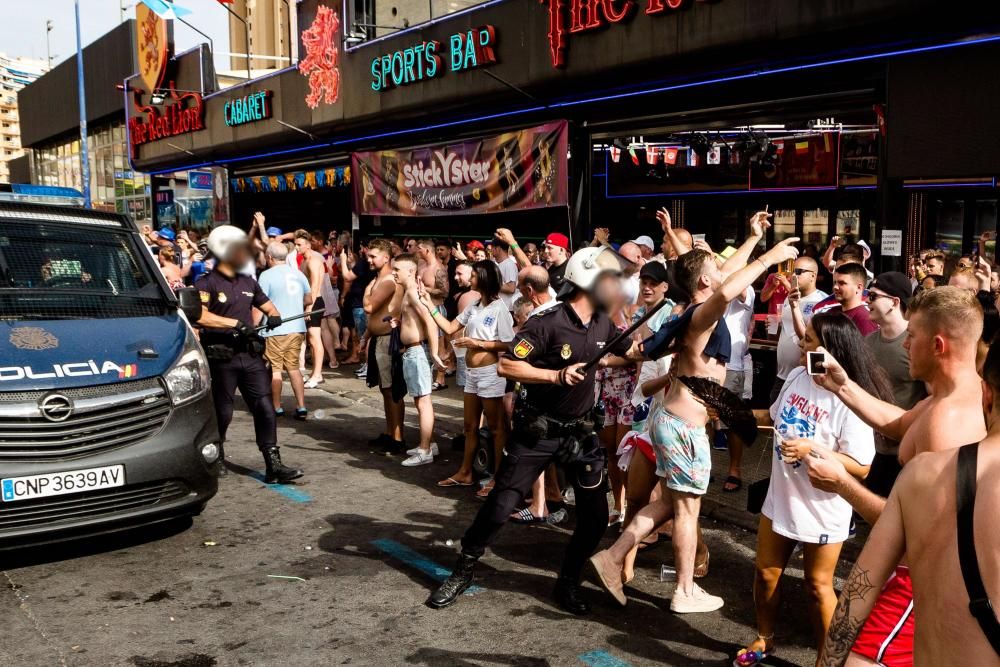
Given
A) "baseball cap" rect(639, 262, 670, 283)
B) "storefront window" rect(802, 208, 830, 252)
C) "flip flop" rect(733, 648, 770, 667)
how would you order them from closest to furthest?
"flip flop" rect(733, 648, 770, 667) < "baseball cap" rect(639, 262, 670, 283) < "storefront window" rect(802, 208, 830, 252)

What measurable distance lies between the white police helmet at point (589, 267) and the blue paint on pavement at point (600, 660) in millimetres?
1886

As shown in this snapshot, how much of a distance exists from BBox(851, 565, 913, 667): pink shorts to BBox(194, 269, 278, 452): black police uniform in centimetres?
541

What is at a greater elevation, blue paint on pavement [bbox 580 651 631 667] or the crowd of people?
the crowd of people

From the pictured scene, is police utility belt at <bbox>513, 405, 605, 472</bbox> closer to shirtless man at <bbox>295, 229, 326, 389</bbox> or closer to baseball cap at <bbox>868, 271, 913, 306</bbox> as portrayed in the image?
baseball cap at <bbox>868, 271, 913, 306</bbox>

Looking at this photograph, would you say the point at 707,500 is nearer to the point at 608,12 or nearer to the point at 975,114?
the point at 975,114

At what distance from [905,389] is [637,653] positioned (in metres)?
2.24

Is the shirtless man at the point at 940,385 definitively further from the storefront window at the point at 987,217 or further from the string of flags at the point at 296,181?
the string of flags at the point at 296,181

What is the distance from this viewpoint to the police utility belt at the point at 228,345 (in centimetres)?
690

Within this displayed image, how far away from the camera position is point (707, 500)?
6621 mm

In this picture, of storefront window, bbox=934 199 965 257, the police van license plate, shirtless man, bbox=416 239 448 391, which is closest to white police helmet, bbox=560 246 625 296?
the police van license plate

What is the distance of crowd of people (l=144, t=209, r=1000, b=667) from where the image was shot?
2.20 m

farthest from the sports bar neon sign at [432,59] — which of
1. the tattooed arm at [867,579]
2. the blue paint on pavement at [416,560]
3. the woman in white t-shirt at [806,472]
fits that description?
the tattooed arm at [867,579]

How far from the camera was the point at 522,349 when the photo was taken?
15.4ft

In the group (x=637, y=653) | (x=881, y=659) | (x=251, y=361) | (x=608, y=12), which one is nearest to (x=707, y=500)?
(x=637, y=653)
